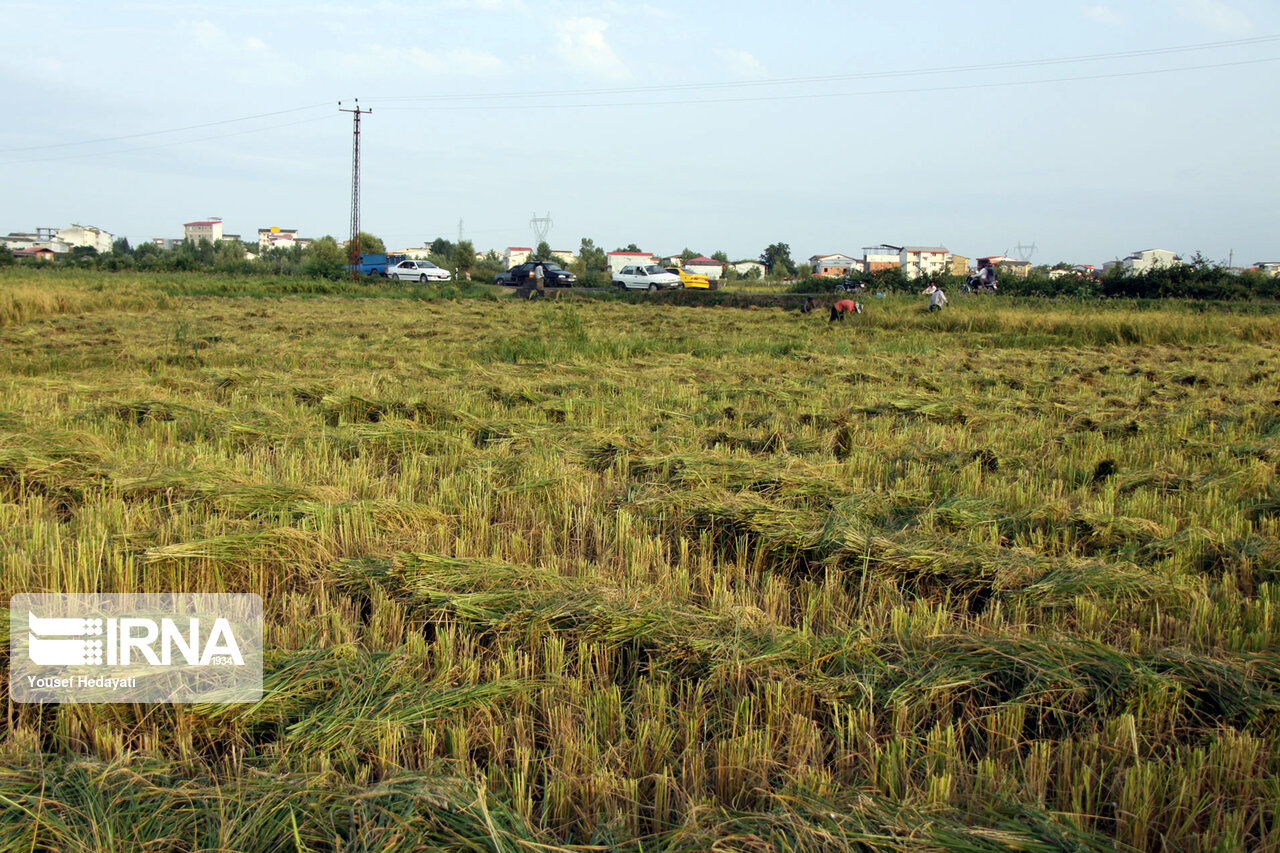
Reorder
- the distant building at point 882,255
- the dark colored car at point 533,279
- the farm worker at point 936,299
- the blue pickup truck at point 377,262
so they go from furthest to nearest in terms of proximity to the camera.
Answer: the distant building at point 882,255
the blue pickup truck at point 377,262
the dark colored car at point 533,279
the farm worker at point 936,299

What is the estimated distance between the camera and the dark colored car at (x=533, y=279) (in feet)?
131

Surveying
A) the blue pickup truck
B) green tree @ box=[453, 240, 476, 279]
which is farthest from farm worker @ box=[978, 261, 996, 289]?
green tree @ box=[453, 240, 476, 279]

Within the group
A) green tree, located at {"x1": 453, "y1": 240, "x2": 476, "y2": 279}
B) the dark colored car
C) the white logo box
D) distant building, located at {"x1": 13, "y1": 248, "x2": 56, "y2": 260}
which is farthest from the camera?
distant building, located at {"x1": 13, "y1": 248, "x2": 56, "y2": 260}

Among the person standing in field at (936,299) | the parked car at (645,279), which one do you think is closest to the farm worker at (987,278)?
the person standing in field at (936,299)

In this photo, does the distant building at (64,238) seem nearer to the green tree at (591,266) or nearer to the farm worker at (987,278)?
the green tree at (591,266)

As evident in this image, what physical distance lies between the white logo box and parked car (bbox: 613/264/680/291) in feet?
111

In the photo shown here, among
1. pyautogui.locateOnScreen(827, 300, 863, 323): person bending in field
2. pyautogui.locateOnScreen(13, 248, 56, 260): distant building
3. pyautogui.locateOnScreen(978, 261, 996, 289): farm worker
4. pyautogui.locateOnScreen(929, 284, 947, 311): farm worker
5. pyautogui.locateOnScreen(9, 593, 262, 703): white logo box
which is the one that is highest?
pyautogui.locateOnScreen(13, 248, 56, 260): distant building

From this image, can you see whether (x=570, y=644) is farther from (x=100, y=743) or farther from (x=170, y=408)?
(x=170, y=408)

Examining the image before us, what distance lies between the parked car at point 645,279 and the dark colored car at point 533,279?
2.34 meters

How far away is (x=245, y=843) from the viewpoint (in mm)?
2137

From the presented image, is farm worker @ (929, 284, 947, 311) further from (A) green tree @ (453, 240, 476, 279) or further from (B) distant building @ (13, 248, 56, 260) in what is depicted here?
(B) distant building @ (13, 248, 56, 260)

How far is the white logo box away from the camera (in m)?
2.79

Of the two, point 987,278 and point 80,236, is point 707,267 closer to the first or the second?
point 987,278

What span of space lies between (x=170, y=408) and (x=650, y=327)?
43.0 feet
